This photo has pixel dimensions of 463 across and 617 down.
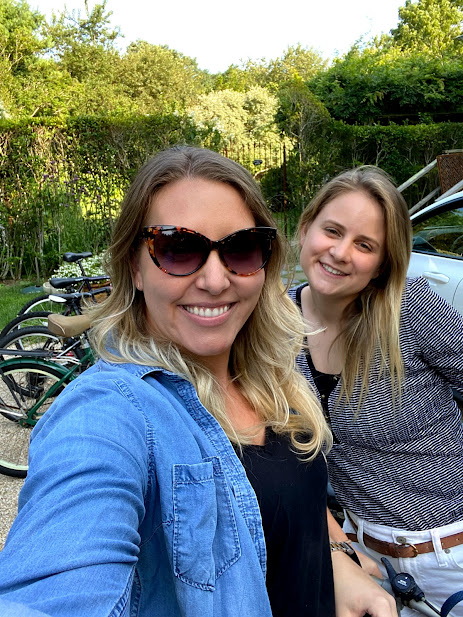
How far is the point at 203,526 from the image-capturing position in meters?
0.82

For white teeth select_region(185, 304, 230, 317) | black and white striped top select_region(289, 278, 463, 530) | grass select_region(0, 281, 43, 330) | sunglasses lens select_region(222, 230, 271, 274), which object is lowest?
grass select_region(0, 281, 43, 330)

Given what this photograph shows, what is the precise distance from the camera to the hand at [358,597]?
1184 millimetres

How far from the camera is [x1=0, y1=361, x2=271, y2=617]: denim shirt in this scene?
64cm

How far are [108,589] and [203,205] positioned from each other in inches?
29.6

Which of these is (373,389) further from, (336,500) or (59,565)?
(59,565)

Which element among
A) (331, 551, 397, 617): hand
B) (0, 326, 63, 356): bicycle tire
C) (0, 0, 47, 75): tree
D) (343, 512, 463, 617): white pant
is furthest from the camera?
(0, 0, 47, 75): tree

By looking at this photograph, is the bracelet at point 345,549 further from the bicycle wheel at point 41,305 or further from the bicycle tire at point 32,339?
the bicycle wheel at point 41,305

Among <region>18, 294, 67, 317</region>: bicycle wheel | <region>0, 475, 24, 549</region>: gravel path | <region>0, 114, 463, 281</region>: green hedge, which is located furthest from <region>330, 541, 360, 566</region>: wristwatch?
<region>0, 114, 463, 281</region>: green hedge

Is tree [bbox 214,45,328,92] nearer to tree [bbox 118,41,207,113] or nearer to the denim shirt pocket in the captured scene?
tree [bbox 118,41,207,113]

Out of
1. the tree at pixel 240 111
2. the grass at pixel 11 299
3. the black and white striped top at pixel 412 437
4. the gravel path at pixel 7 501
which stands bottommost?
the gravel path at pixel 7 501

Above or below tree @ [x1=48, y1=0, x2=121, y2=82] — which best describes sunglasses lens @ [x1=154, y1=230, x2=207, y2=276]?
below

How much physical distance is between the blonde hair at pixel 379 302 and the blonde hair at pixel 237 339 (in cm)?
37

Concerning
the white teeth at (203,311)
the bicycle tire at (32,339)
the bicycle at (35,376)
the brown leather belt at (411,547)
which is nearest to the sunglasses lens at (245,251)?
the white teeth at (203,311)

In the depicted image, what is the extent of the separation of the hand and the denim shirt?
1.33ft
